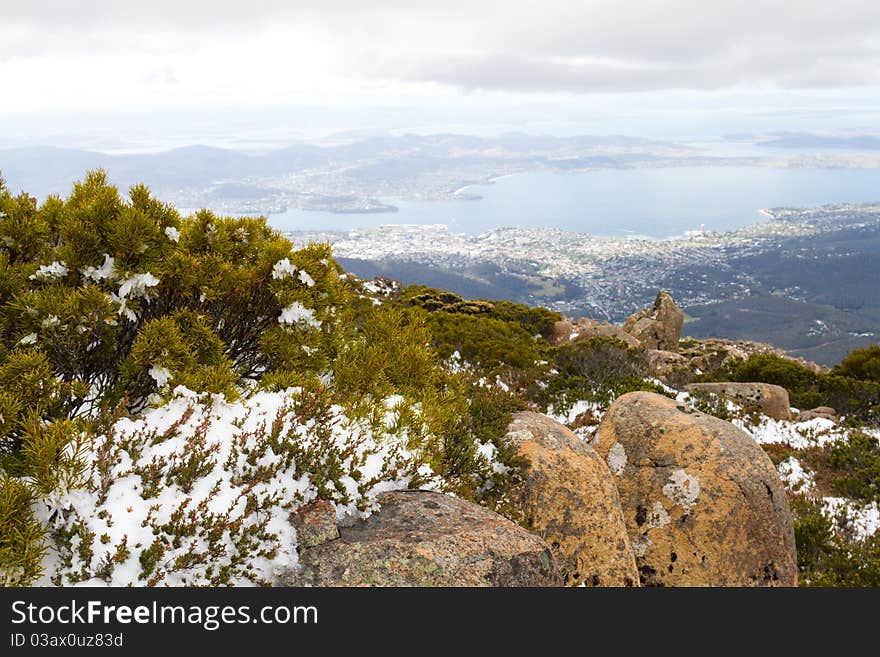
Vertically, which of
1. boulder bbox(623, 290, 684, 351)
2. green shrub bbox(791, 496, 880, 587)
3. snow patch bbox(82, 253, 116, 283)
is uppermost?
snow patch bbox(82, 253, 116, 283)

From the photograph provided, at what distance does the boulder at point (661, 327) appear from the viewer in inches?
1106

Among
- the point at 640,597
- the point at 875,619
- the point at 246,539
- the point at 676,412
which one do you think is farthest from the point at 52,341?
the point at 676,412

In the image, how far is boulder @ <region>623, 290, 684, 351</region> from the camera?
2809 centimetres

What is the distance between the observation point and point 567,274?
15975 cm

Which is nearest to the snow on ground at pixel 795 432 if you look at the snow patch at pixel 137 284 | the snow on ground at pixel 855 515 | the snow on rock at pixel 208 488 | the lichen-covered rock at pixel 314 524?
the snow on ground at pixel 855 515

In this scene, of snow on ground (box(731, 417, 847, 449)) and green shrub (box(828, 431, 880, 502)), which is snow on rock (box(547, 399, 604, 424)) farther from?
green shrub (box(828, 431, 880, 502))

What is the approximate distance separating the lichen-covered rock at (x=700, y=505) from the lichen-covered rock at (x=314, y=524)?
4.60 m

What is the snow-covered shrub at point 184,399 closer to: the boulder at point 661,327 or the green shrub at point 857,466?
the green shrub at point 857,466

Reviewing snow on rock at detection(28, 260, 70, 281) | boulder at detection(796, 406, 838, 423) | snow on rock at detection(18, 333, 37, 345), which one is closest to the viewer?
snow on rock at detection(18, 333, 37, 345)

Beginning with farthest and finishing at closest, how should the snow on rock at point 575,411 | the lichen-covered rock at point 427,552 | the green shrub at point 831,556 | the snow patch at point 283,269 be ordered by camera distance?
the snow on rock at point 575,411
the green shrub at point 831,556
the snow patch at point 283,269
the lichen-covered rock at point 427,552

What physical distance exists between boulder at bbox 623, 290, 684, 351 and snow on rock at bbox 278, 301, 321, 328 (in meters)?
24.9

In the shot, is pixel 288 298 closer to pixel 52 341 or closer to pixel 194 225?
pixel 194 225

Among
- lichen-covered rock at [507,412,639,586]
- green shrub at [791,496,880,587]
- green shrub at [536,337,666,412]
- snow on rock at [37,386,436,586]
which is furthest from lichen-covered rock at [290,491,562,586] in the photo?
green shrub at [536,337,666,412]

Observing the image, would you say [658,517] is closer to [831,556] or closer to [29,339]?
[831,556]
